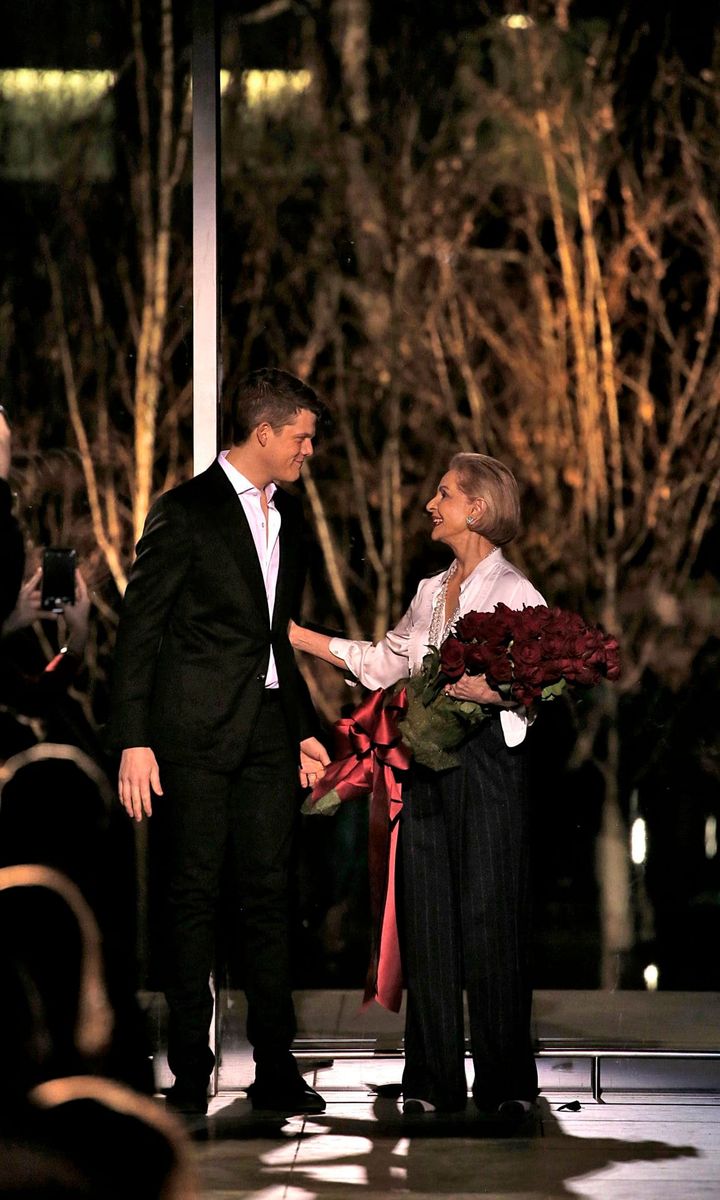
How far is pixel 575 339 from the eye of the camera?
5.05m

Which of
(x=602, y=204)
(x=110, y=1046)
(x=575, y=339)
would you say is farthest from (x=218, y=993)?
(x=602, y=204)

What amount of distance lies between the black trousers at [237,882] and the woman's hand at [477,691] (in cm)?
49

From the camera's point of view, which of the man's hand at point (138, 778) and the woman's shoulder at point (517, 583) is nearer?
the man's hand at point (138, 778)

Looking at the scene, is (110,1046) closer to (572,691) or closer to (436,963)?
(436,963)

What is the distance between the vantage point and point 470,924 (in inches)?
166

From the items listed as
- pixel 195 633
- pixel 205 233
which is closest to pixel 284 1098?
pixel 195 633

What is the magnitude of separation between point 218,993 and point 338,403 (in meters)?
1.62

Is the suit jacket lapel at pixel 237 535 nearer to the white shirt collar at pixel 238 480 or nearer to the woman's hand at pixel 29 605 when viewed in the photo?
the white shirt collar at pixel 238 480

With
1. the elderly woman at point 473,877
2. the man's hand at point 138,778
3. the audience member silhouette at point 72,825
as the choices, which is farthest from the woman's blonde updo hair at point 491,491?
the audience member silhouette at point 72,825

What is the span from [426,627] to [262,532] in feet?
1.49

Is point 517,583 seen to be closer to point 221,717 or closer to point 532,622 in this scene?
point 532,622

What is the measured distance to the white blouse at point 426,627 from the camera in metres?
4.24

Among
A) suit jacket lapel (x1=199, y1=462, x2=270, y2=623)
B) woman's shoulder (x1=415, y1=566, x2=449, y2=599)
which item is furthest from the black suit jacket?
woman's shoulder (x1=415, y1=566, x2=449, y2=599)

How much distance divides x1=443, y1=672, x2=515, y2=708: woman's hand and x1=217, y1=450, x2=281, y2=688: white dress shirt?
48 centimetres
